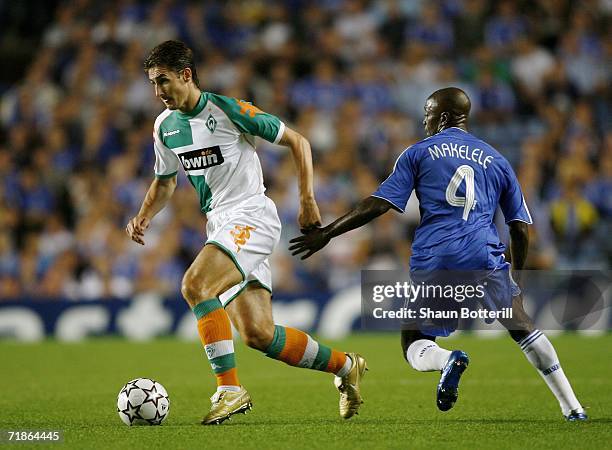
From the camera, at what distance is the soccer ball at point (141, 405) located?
6.11 m

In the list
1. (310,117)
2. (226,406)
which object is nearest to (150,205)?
(226,406)

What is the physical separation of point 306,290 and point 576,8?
22.9 feet

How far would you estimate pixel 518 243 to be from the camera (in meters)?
6.06

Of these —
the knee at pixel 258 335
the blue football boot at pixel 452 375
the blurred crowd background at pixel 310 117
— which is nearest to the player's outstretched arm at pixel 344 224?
the knee at pixel 258 335

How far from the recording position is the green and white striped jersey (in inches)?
249

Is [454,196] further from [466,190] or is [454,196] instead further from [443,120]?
[443,120]

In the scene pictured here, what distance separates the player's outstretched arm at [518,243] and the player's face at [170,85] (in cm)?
217

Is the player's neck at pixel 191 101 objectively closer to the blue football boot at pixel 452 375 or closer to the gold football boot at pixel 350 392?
the gold football boot at pixel 350 392

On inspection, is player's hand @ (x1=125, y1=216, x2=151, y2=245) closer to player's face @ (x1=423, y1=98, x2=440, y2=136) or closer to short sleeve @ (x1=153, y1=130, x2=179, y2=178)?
short sleeve @ (x1=153, y1=130, x2=179, y2=178)

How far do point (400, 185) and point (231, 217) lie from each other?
1075 mm

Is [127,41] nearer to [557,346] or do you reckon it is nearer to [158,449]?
[557,346]

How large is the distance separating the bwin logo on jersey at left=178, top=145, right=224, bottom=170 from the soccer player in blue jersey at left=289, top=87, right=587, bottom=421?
820mm

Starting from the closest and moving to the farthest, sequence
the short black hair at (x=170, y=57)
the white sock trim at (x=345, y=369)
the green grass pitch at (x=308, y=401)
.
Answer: the green grass pitch at (x=308, y=401) < the short black hair at (x=170, y=57) < the white sock trim at (x=345, y=369)

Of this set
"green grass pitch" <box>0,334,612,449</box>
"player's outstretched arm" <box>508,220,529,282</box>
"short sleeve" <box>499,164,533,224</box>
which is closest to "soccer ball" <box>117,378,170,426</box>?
"green grass pitch" <box>0,334,612,449</box>
